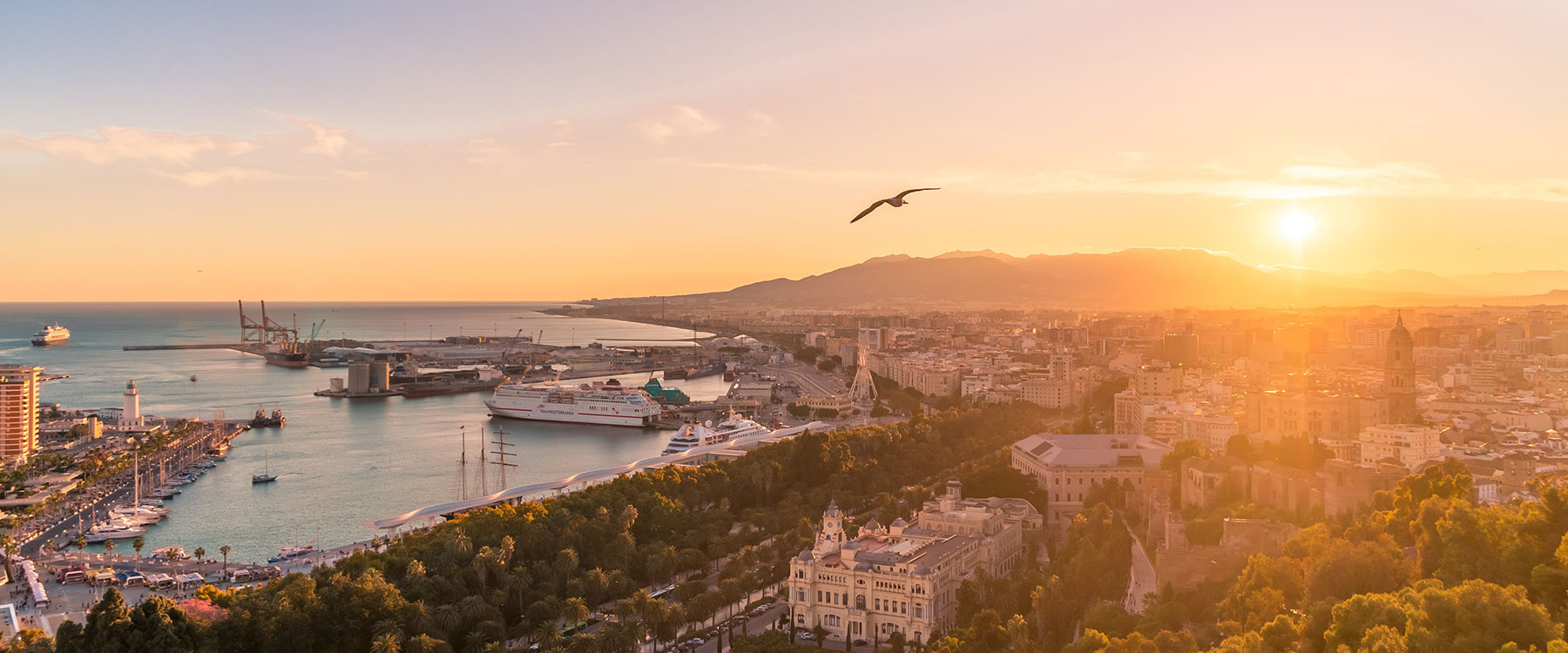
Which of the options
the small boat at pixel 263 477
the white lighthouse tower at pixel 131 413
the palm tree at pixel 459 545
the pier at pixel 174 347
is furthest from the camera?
the pier at pixel 174 347

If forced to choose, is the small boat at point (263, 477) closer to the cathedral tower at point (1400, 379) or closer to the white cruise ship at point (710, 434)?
the white cruise ship at point (710, 434)

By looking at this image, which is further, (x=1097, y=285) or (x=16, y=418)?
(x=1097, y=285)

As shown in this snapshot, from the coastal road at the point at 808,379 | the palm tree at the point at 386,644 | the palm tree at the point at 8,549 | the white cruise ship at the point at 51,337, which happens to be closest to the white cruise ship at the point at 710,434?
the coastal road at the point at 808,379

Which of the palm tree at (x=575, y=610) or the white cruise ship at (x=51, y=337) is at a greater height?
the white cruise ship at (x=51, y=337)

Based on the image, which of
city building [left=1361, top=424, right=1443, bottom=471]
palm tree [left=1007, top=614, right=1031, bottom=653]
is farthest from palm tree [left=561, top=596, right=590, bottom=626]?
city building [left=1361, top=424, right=1443, bottom=471]

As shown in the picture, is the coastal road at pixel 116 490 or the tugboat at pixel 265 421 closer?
the coastal road at pixel 116 490

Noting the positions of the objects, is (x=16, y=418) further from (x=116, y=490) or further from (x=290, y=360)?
(x=290, y=360)

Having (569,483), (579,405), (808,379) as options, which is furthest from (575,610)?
(808,379)
